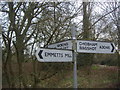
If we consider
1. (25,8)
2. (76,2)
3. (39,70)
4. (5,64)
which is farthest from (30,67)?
(76,2)

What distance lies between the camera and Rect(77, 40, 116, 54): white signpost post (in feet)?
14.3

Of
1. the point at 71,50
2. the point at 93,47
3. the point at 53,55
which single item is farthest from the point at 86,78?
Answer: the point at 53,55

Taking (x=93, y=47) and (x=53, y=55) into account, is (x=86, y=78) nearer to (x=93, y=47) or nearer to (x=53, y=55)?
(x=93, y=47)

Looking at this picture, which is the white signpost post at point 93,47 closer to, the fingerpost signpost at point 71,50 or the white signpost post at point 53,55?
the fingerpost signpost at point 71,50

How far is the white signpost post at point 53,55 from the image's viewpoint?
383cm

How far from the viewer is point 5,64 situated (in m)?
7.52

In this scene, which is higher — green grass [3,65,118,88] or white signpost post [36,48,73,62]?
white signpost post [36,48,73,62]

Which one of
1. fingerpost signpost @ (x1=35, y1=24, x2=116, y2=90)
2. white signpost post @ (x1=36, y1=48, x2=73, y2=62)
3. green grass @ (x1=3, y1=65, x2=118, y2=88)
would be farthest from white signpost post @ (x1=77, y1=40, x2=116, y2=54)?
green grass @ (x1=3, y1=65, x2=118, y2=88)

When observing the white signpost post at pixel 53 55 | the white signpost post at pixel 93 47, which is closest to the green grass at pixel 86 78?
the white signpost post at pixel 93 47

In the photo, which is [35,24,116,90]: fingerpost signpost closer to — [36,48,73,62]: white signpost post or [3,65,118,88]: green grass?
[36,48,73,62]: white signpost post

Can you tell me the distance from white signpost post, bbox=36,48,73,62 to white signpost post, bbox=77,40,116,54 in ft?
0.94

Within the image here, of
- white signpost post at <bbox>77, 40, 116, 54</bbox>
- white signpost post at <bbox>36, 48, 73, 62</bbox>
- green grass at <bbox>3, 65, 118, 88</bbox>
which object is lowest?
green grass at <bbox>3, 65, 118, 88</bbox>

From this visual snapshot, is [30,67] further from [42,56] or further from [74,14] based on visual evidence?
[42,56]

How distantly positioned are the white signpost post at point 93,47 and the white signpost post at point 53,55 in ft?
0.94
